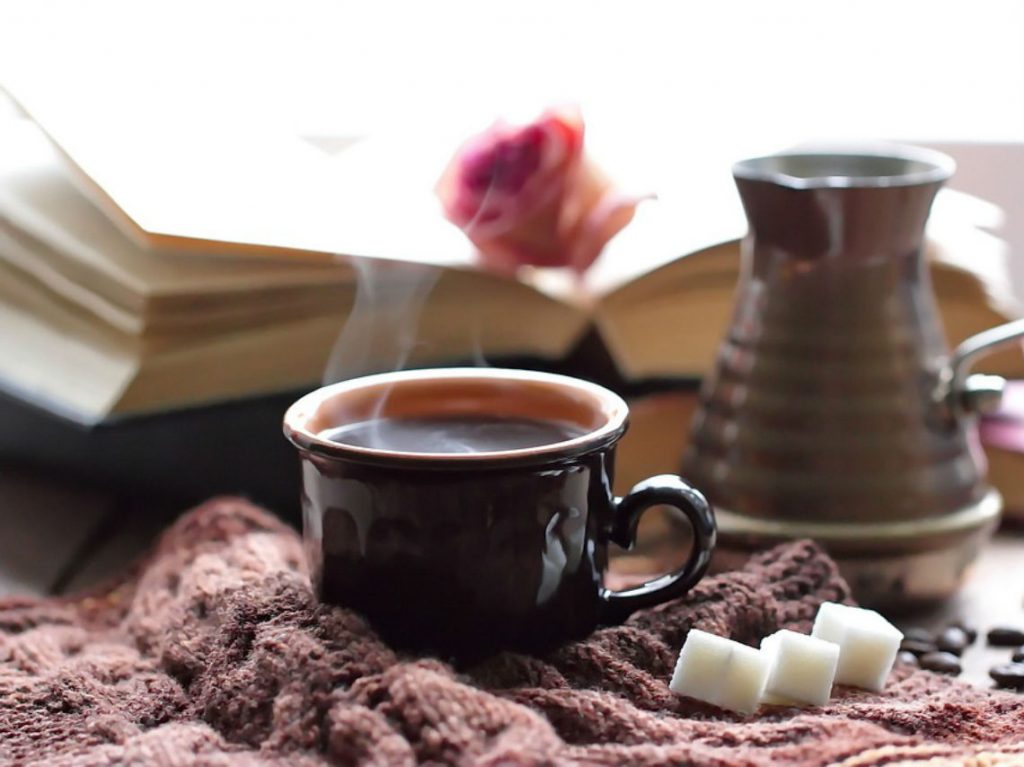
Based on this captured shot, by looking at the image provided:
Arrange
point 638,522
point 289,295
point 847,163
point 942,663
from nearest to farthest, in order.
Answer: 1. point 638,522
2. point 942,663
3. point 847,163
4. point 289,295

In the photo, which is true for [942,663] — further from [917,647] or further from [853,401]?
[853,401]

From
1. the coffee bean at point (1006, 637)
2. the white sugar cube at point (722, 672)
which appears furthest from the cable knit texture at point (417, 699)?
the coffee bean at point (1006, 637)

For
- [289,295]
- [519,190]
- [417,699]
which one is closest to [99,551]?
[289,295]

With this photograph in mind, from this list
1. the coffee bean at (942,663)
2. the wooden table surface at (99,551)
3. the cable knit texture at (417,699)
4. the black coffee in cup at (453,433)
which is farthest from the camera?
the wooden table surface at (99,551)

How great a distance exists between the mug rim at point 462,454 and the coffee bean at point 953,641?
0.29 metres

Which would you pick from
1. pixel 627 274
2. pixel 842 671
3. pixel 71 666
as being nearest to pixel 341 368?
pixel 627 274

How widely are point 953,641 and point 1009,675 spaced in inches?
2.3

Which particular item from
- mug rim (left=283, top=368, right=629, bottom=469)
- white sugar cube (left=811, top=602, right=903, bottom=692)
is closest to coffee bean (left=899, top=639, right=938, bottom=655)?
white sugar cube (left=811, top=602, right=903, bottom=692)

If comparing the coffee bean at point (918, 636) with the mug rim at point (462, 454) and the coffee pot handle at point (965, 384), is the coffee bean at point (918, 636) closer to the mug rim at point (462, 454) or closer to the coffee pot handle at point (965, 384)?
the coffee pot handle at point (965, 384)

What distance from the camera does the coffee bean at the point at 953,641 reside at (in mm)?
846

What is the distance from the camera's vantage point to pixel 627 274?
1080 mm

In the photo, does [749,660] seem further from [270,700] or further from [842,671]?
[270,700]

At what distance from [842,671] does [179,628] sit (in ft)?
1.18

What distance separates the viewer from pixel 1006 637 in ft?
2.83
